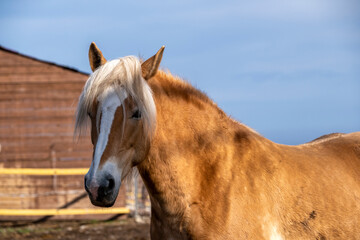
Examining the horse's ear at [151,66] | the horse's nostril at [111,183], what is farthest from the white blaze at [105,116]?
the horse's ear at [151,66]

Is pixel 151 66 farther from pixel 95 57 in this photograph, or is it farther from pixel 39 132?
pixel 39 132

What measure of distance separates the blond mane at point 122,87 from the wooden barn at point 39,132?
36.8 ft

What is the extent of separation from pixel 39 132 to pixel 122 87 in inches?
467

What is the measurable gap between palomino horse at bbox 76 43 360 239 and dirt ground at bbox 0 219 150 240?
6687mm

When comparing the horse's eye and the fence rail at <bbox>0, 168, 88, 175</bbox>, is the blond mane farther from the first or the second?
the fence rail at <bbox>0, 168, 88, 175</bbox>

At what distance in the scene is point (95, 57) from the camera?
4.02m

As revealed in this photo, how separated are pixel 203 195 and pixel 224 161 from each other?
1.04ft

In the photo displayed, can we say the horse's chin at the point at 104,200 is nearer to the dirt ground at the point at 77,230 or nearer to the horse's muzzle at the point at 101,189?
the horse's muzzle at the point at 101,189

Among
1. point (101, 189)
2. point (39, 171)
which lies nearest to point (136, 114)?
point (101, 189)

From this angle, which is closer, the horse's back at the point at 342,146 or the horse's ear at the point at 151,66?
the horse's ear at the point at 151,66

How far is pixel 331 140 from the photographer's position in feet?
16.3

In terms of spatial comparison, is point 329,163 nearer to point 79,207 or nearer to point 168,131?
point 168,131

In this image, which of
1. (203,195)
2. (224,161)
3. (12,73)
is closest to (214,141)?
(224,161)

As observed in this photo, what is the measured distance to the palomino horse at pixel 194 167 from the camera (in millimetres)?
3559
